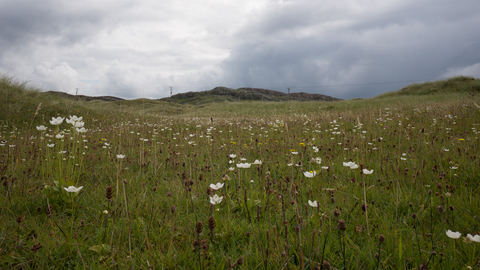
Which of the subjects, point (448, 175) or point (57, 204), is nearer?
point (57, 204)

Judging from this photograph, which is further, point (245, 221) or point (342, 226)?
point (245, 221)

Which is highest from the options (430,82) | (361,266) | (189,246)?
(430,82)

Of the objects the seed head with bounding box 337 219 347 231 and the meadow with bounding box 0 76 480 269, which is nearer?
the seed head with bounding box 337 219 347 231

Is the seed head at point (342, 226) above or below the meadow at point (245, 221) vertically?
above

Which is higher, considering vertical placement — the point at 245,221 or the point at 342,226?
the point at 342,226

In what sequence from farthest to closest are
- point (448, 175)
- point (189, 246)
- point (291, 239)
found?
point (448, 175) → point (291, 239) → point (189, 246)

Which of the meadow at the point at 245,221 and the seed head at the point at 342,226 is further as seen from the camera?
the meadow at the point at 245,221

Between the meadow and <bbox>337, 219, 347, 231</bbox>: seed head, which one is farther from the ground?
<bbox>337, 219, 347, 231</bbox>: seed head

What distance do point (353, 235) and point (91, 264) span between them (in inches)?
82.8

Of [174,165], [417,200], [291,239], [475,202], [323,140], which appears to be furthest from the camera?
[323,140]

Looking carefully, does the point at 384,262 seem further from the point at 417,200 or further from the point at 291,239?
the point at 417,200

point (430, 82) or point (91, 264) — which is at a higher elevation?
point (430, 82)

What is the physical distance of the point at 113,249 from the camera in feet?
6.07

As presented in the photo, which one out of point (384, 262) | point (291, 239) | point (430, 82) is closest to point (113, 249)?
point (291, 239)
